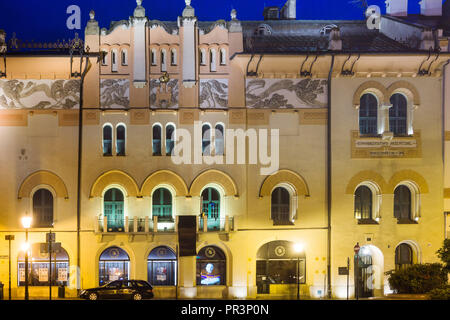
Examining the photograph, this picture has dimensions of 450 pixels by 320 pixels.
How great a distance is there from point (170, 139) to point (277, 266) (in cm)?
891

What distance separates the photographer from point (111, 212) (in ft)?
96.8

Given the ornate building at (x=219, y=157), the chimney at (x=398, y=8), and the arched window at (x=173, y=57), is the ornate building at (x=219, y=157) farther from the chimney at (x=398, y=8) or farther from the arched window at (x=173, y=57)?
the chimney at (x=398, y=8)

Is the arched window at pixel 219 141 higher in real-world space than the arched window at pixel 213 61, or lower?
lower

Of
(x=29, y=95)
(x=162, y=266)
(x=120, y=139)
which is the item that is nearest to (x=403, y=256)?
(x=162, y=266)

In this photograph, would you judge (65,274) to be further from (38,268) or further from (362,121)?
(362,121)

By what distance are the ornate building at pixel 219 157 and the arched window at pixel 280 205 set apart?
11 cm

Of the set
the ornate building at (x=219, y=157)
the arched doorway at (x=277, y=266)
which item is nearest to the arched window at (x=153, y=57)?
the ornate building at (x=219, y=157)

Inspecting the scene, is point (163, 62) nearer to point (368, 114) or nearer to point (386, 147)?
point (368, 114)

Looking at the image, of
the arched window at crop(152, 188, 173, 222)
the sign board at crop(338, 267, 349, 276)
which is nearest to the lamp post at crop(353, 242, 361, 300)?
the sign board at crop(338, 267, 349, 276)

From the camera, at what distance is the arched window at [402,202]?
3039cm

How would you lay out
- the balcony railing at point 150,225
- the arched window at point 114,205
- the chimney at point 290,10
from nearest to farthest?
the balcony railing at point 150,225 → the arched window at point 114,205 → the chimney at point 290,10

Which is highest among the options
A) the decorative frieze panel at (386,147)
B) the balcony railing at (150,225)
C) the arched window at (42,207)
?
the decorative frieze panel at (386,147)
